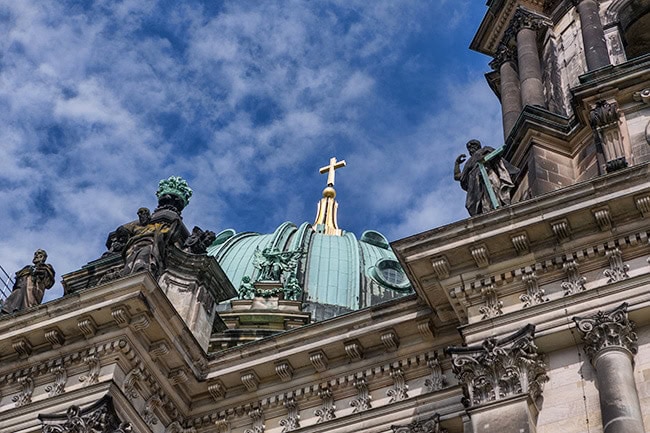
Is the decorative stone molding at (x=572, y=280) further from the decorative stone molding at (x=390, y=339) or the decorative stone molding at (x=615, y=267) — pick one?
the decorative stone molding at (x=390, y=339)

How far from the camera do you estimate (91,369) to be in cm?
2020

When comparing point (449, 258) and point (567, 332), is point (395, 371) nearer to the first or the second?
point (449, 258)

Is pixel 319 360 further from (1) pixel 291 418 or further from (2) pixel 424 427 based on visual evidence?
(2) pixel 424 427

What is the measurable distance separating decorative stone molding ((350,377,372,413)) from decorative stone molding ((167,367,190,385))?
3.02m

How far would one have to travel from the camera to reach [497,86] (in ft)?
101

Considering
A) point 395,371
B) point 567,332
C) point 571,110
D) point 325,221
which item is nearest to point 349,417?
point 395,371

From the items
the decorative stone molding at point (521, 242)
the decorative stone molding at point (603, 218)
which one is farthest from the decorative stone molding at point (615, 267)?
the decorative stone molding at point (521, 242)

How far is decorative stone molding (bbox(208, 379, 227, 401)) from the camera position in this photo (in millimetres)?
20969

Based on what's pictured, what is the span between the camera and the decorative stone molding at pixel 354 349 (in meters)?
20.1

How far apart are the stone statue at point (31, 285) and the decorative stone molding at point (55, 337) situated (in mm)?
2430

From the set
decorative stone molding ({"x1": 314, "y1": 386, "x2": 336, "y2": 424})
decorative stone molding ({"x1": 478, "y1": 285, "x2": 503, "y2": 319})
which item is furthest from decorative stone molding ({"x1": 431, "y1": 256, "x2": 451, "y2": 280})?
decorative stone molding ({"x1": 314, "y1": 386, "x2": 336, "y2": 424})

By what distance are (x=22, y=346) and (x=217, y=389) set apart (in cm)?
346

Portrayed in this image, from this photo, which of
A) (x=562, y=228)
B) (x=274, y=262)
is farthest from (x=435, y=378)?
(x=274, y=262)

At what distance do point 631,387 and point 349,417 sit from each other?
510 cm
